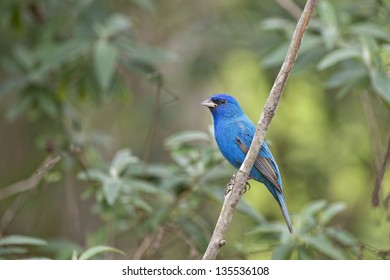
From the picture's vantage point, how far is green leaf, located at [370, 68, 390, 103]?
4566 mm

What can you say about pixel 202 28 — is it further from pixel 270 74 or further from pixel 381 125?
pixel 381 125

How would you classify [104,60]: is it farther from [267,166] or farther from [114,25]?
[267,166]

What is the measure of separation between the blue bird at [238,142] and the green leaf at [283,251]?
24.6 inches

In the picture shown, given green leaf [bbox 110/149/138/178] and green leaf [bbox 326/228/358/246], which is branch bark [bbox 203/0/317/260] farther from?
green leaf [bbox 326/228/358/246]

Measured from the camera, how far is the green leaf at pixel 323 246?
15.8 feet

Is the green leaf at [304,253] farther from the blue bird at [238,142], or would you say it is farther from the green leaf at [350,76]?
the green leaf at [350,76]

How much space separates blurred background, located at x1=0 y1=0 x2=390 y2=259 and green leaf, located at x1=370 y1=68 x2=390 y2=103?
0.05 feet

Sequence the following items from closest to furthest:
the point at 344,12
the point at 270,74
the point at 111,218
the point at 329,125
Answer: the point at 111,218, the point at 344,12, the point at 270,74, the point at 329,125

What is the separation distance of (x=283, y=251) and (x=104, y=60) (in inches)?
81.2

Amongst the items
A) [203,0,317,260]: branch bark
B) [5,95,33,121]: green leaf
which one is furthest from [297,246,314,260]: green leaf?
[5,95,33,121]: green leaf

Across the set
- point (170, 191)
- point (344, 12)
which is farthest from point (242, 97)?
point (170, 191)

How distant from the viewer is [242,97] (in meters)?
8.59

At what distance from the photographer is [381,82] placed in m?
4.70

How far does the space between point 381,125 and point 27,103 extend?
3431 millimetres
